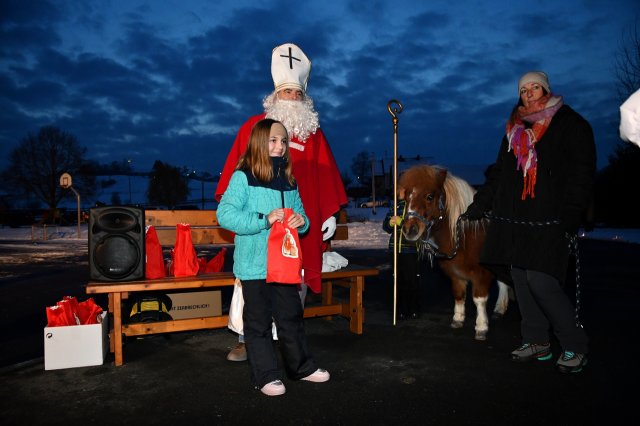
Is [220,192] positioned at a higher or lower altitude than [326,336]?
higher

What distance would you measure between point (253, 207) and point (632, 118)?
2250mm

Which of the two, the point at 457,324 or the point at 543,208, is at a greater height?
the point at 543,208

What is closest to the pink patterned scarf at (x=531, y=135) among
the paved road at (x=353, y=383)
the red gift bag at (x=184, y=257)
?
the paved road at (x=353, y=383)

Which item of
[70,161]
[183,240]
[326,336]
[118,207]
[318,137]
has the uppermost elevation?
[70,161]

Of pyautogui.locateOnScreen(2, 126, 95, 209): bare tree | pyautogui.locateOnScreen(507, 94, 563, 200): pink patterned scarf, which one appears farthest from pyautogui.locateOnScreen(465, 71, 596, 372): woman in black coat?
pyautogui.locateOnScreen(2, 126, 95, 209): bare tree

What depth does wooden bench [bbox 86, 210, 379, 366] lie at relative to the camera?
3867 millimetres

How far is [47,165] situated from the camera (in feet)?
188

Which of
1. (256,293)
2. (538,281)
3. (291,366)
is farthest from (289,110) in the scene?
(538,281)

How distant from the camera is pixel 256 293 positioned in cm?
321

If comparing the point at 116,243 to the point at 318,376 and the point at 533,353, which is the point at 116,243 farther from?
the point at 533,353

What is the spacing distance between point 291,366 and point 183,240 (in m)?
1.74

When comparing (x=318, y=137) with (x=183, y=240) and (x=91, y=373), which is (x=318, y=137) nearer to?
(x=183, y=240)

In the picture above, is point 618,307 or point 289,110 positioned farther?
point 618,307

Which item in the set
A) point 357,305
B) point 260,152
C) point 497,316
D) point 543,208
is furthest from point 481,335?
point 260,152
